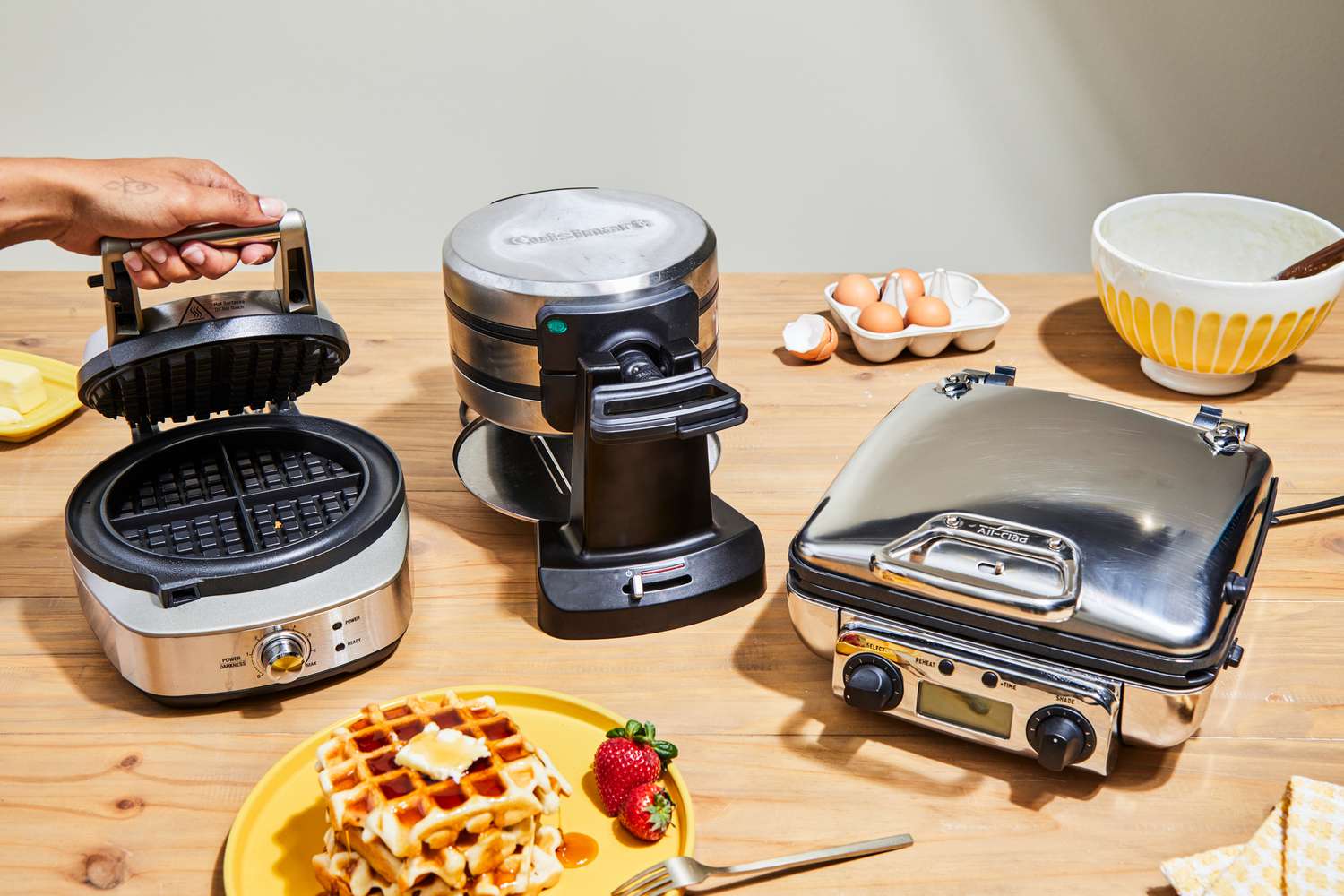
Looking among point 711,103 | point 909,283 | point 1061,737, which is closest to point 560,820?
point 1061,737

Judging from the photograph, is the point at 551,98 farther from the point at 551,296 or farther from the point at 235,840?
the point at 235,840

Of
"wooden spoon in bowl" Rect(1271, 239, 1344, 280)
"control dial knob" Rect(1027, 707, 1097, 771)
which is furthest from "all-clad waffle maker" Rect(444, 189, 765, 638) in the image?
"wooden spoon in bowl" Rect(1271, 239, 1344, 280)

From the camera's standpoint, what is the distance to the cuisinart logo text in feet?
4.09

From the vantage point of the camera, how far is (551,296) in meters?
1.15

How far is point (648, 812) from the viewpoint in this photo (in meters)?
0.91

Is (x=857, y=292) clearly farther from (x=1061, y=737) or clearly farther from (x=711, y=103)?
(x=711, y=103)

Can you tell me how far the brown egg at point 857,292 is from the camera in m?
1.75

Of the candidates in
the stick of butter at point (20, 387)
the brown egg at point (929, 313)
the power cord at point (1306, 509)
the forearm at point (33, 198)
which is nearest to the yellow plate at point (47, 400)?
the stick of butter at point (20, 387)

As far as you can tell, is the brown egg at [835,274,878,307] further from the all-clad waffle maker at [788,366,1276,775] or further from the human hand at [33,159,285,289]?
the human hand at [33,159,285,289]

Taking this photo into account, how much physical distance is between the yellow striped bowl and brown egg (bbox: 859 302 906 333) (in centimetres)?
29

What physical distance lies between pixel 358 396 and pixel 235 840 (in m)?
0.83

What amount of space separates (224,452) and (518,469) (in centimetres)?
33

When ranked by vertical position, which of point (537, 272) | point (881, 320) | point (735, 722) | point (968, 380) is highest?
point (537, 272)

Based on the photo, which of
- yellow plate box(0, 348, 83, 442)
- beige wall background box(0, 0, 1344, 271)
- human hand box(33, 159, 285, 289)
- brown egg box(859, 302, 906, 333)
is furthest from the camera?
beige wall background box(0, 0, 1344, 271)
